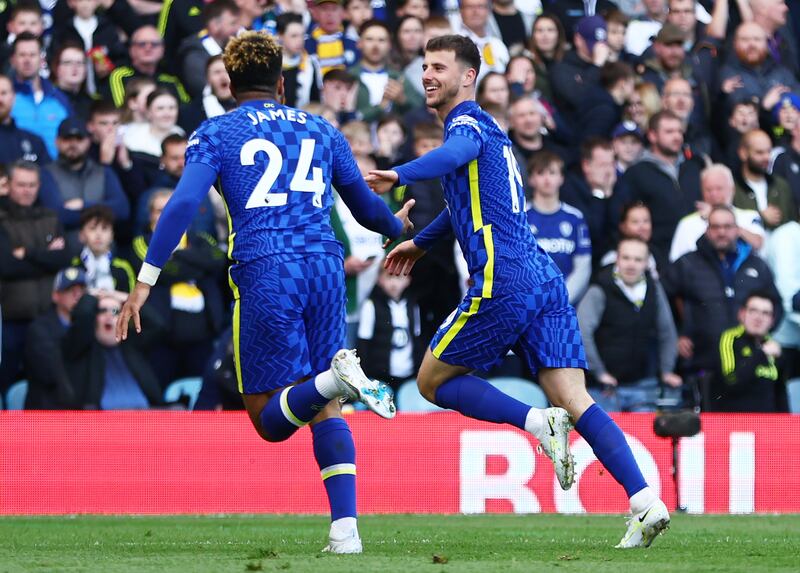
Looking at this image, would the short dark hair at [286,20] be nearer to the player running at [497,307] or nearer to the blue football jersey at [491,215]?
the player running at [497,307]

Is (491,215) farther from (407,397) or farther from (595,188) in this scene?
(595,188)

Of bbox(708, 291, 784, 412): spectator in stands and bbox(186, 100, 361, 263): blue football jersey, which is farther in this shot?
bbox(708, 291, 784, 412): spectator in stands

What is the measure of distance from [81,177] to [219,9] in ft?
7.73

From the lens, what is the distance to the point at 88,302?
39.4 feet

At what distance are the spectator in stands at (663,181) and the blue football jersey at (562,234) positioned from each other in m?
0.79

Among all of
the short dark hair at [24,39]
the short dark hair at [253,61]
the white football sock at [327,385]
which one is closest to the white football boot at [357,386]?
the white football sock at [327,385]

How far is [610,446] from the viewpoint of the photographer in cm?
715

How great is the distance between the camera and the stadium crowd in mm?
12305

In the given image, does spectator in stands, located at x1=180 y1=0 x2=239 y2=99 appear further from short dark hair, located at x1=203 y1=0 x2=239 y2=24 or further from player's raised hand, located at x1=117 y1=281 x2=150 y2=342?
player's raised hand, located at x1=117 y1=281 x2=150 y2=342

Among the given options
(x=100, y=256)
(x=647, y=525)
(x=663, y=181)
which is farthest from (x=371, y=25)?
(x=647, y=525)

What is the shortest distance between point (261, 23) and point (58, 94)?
7.03ft

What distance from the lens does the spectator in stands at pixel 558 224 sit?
12.8m

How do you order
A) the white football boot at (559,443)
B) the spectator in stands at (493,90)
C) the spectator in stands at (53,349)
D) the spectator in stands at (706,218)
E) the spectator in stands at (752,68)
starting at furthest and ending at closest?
the spectator in stands at (752,68) → the spectator in stands at (493,90) → the spectator in stands at (706,218) → the spectator in stands at (53,349) → the white football boot at (559,443)

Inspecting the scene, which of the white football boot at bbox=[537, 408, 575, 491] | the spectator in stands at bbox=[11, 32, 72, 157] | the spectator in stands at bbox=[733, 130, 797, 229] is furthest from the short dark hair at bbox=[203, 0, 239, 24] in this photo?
the white football boot at bbox=[537, 408, 575, 491]
